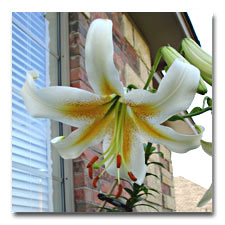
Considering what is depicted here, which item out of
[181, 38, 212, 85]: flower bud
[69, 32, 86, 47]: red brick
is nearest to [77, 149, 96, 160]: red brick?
[69, 32, 86, 47]: red brick

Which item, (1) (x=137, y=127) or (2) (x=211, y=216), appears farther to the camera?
(2) (x=211, y=216)

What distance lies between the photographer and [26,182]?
102 cm

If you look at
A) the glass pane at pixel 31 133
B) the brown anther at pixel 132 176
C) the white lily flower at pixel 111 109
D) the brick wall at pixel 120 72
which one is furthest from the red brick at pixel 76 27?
the brown anther at pixel 132 176

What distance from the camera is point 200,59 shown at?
1.80 feet

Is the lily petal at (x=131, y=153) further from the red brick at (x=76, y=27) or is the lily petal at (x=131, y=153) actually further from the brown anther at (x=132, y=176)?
the red brick at (x=76, y=27)

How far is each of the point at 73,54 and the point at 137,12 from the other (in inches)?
9.9

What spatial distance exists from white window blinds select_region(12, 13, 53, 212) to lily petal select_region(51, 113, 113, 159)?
44cm

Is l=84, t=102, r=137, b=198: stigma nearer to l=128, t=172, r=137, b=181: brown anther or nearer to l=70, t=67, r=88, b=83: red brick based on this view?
l=128, t=172, r=137, b=181: brown anther

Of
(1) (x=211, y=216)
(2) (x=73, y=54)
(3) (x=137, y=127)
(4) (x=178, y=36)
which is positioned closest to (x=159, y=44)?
(4) (x=178, y=36)

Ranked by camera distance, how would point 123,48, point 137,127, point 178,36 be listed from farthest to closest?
point 123,48 < point 178,36 < point 137,127

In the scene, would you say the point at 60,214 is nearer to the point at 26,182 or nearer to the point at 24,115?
the point at 26,182

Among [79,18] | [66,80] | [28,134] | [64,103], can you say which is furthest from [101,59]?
[79,18]

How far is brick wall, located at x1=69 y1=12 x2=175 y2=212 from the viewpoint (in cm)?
107

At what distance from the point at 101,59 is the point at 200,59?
0.14 meters
